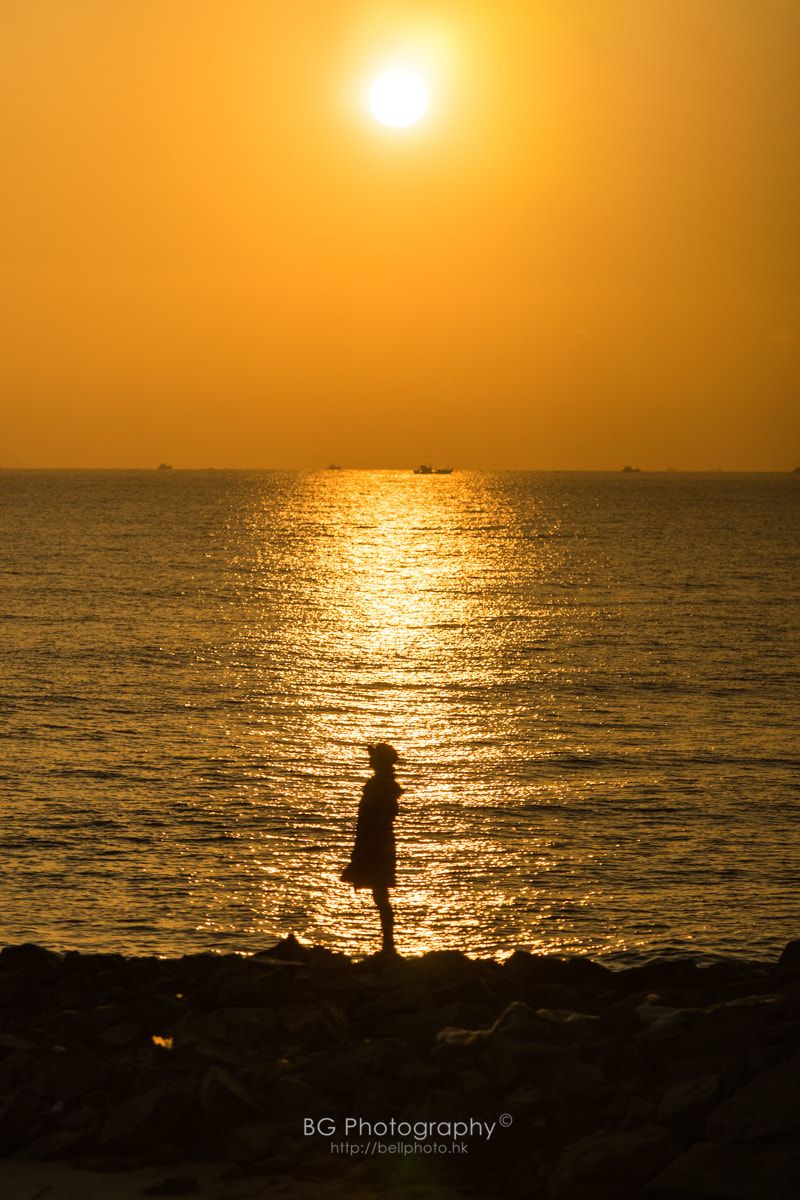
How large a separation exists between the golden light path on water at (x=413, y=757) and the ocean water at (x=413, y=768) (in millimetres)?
103

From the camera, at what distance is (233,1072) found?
434 inches

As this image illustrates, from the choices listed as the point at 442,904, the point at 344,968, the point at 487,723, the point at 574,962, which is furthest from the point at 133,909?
the point at 487,723

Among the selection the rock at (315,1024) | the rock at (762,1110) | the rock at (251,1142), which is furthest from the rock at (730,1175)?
the rock at (315,1024)

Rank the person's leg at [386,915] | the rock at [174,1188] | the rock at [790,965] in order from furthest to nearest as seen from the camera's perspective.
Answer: the person's leg at [386,915] < the rock at [790,965] < the rock at [174,1188]

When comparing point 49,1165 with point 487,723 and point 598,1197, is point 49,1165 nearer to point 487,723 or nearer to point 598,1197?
point 598,1197

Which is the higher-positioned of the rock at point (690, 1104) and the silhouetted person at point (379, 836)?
the silhouetted person at point (379, 836)

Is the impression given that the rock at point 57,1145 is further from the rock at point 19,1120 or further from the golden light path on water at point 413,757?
the golden light path on water at point 413,757

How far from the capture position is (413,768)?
103 feet

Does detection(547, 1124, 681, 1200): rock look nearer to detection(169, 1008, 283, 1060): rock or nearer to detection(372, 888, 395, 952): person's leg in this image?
detection(169, 1008, 283, 1060): rock

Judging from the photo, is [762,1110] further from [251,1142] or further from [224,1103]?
[224,1103]

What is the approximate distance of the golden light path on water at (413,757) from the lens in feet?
67.8

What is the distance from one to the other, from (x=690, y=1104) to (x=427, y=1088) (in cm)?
230

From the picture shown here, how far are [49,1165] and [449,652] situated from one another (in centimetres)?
4618

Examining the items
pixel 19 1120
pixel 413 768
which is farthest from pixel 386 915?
pixel 413 768
